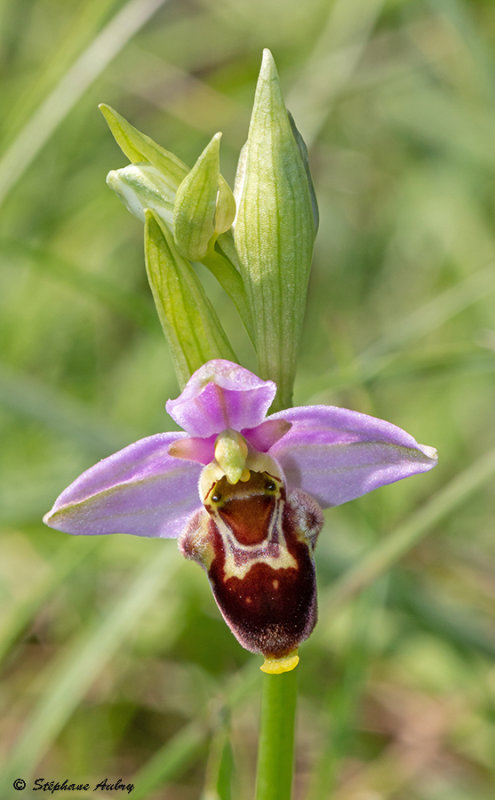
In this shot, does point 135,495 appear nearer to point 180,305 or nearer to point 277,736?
point 180,305

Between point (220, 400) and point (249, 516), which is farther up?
point (220, 400)

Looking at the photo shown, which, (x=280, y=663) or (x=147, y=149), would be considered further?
(x=147, y=149)

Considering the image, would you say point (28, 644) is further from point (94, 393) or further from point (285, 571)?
point (285, 571)

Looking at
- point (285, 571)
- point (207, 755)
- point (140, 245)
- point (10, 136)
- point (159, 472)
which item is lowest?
point (207, 755)

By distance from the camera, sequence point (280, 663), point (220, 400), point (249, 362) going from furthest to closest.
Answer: point (249, 362), point (220, 400), point (280, 663)

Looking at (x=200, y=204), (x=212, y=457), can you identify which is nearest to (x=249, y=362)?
(x=212, y=457)

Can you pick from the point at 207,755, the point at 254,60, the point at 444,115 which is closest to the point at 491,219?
the point at 444,115

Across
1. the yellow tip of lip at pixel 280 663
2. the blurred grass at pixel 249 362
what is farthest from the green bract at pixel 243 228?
the blurred grass at pixel 249 362
